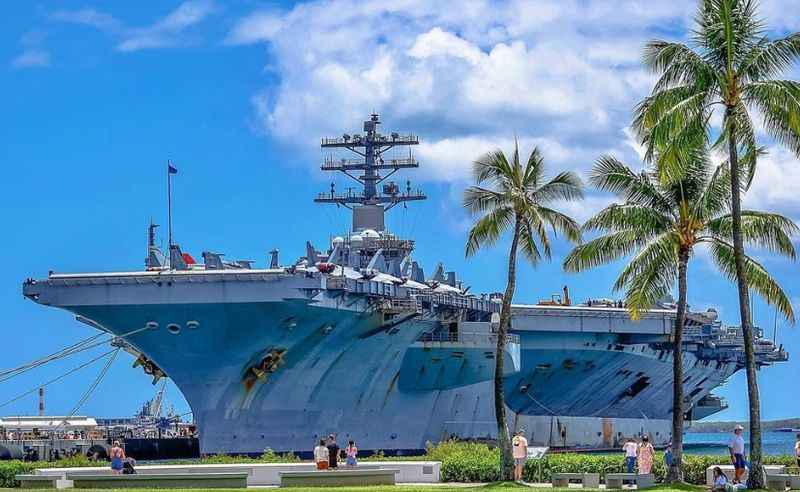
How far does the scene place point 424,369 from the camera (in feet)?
168

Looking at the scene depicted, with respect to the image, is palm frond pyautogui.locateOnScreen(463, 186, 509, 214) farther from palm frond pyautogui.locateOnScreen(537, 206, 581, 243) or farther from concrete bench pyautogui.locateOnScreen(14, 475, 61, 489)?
concrete bench pyautogui.locateOnScreen(14, 475, 61, 489)

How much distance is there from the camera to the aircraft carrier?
40.5m

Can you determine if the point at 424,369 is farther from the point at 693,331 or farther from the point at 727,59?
the point at 727,59

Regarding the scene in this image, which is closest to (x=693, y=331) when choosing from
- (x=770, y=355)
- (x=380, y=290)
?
(x=770, y=355)

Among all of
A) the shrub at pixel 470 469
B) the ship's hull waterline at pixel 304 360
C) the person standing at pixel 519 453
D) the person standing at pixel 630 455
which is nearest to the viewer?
the person standing at pixel 519 453

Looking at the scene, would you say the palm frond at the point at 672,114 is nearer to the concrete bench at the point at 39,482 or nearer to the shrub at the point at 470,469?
the shrub at the point at 470,469

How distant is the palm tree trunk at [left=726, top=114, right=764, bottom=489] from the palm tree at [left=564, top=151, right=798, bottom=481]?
1.48 metres

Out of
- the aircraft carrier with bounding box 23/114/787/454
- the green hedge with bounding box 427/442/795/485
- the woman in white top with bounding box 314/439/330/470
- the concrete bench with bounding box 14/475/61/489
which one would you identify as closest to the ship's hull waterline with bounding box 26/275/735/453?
the aircraft carrier with bounding box 23/114/787/454

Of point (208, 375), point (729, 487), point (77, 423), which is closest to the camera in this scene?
point (729, 487)

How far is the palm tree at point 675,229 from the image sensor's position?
2598 centimetres

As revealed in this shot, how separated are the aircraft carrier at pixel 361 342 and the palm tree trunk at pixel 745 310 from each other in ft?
58.2

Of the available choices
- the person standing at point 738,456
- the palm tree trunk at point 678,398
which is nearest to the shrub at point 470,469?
the palm tree trunk at point 678,398

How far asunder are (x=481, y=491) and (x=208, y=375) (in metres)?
19.9

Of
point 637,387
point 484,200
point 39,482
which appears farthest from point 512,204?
point 637,387
